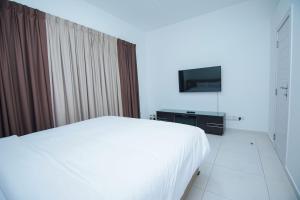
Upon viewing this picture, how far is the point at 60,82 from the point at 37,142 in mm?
1256

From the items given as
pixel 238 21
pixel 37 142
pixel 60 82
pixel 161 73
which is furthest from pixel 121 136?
pixel 238 21

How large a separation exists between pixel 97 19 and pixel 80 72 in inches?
48.5

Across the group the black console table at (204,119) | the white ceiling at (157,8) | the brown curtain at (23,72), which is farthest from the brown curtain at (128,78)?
the brown curtain at (23,72)

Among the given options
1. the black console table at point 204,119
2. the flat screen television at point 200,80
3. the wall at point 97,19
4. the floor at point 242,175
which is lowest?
the floor at point 242,175

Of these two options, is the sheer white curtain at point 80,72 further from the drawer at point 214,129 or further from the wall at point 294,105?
the wall at point 294,105

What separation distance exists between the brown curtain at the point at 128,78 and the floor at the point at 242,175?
7.03ft

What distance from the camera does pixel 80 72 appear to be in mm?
2678

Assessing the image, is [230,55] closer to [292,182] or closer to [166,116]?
[166,116]

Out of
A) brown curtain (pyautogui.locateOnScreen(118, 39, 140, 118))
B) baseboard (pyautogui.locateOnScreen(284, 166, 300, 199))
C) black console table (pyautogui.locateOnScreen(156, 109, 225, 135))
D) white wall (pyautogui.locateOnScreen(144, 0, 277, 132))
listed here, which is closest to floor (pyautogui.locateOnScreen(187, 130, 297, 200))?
baseboard (pyautogui.locateOnScreen(284, 166, 300, 199))

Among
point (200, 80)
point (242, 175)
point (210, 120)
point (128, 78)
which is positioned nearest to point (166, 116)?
point (210, 120)

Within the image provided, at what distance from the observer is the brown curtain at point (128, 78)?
3.54 meters

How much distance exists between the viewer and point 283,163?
1.92 m

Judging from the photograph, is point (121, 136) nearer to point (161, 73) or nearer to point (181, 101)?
point (181, 101)

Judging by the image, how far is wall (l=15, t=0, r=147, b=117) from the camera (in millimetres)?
2303
